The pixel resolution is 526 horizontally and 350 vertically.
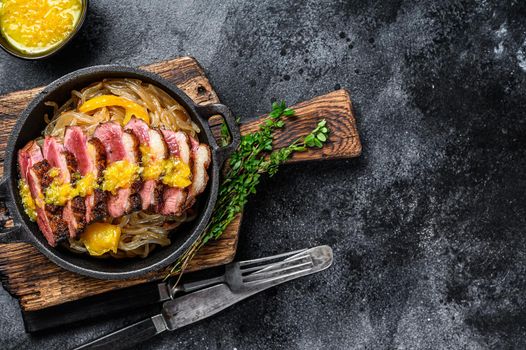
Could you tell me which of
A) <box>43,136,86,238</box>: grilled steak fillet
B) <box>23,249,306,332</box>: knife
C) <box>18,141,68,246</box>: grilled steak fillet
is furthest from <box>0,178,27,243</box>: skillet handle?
<box>23,249,306,332</box>: knife

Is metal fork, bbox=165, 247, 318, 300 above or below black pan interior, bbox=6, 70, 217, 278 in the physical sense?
below

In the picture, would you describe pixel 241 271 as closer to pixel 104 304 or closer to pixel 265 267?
pixel 265 267

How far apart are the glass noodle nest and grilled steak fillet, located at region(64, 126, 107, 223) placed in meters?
0.23

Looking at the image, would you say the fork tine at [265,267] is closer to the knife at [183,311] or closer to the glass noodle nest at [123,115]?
the knife at [183,311]

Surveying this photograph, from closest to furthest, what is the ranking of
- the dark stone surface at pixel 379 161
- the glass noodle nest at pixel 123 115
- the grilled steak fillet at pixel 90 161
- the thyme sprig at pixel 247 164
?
the grilled steak fillet at pixel 90 161
the glass noodle nest at pixel 123 115
the thyme sprig at pixel 247 164
the dark stone surface at pixel 379 161

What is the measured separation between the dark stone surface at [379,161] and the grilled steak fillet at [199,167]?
2.70 feet

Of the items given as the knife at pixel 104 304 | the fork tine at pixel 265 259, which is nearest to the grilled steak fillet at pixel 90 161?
the knife at pixel 104 304

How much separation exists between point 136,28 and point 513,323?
300cm

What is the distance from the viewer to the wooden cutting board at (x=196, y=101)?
381 cm

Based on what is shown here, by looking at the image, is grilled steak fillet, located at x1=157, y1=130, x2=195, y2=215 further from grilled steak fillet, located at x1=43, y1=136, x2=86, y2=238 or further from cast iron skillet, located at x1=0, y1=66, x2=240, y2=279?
grilled steak fillet, located at x1=43, y1=136, x2=86, y2=238

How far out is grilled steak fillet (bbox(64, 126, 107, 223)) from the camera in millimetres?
3277

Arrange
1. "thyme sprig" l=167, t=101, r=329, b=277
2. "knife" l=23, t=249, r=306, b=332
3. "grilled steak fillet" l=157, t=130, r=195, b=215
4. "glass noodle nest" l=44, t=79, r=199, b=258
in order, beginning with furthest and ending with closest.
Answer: "knife" l=23, t=249, r=306, b=332
"thyme sprig" l=167, t=101, r=329, b=277
"glass noodle nest" l=44, t=79, r=199, b=258
"grilled steak fillet" l=157, t=130, r=195, b=215

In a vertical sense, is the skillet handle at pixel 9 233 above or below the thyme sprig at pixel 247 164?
below

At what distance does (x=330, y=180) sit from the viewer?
427cm
